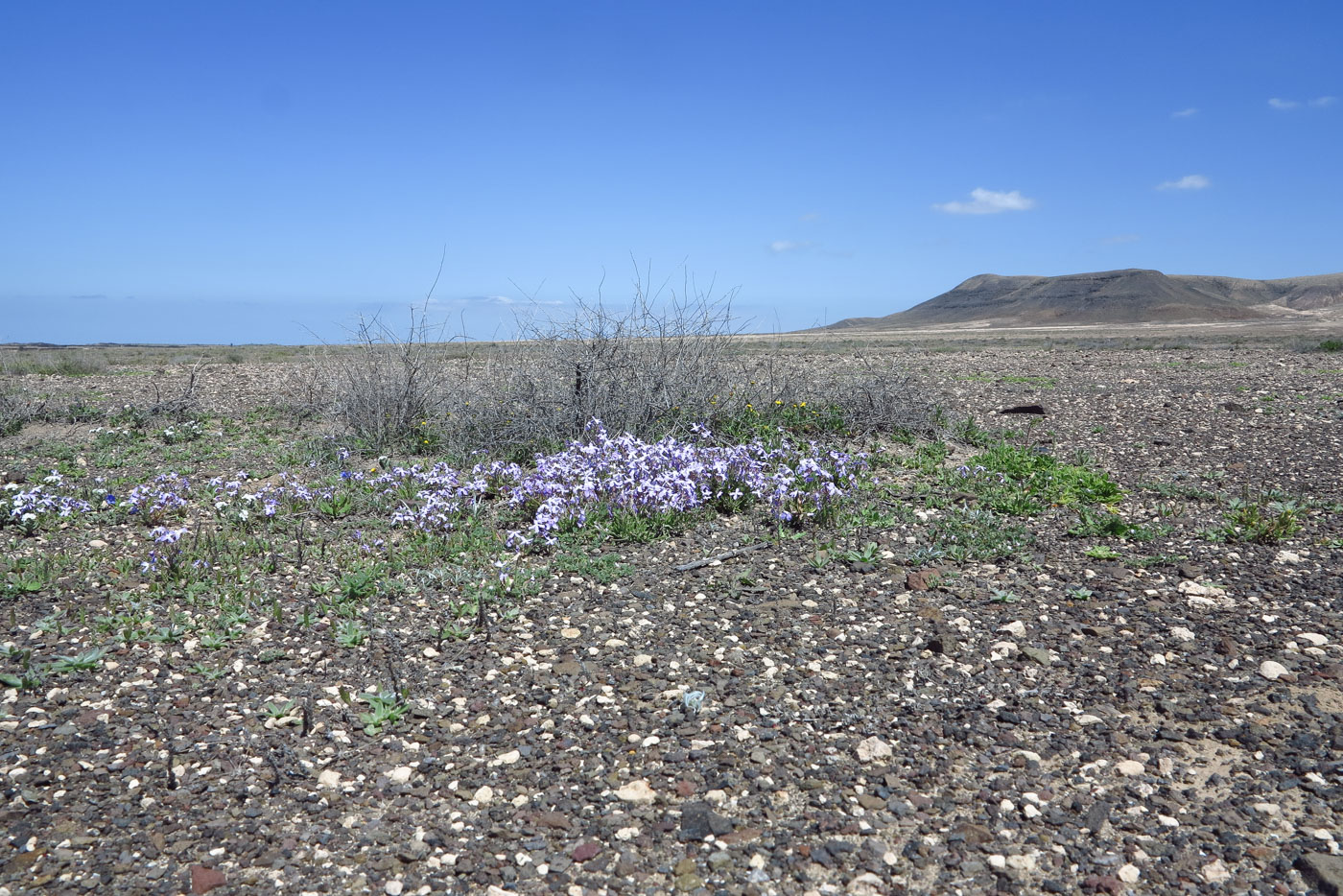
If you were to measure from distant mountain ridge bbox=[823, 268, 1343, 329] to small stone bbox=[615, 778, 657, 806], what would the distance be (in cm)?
9781

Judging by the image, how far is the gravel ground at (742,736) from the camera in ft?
7.72

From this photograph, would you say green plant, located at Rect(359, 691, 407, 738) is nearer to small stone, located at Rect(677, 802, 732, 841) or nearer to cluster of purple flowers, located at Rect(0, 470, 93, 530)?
small stone, located at Rect(677, 802, 732, 841)

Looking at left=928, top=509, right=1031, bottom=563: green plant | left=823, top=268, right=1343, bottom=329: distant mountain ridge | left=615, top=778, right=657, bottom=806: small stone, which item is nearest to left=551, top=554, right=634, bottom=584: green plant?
left=928, top=509, right=1031, bottom=563: green plant

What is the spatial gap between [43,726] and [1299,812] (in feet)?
12.6

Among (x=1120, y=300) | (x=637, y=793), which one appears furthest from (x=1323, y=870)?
(x=1120, y=300)

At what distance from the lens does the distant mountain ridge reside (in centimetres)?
9444

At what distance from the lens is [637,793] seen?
8.73 feet

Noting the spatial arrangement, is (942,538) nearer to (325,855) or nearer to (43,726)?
(325,855)

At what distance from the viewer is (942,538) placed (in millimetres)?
4965

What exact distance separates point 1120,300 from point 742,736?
10943cm

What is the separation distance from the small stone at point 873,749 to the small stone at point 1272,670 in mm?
1507

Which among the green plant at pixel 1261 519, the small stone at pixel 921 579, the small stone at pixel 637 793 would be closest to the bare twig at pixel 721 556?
the small stone at pixel 921 579

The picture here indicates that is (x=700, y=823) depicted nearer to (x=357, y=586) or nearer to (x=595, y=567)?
(x=595, y=567)

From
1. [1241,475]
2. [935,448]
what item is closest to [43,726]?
[935,448]
